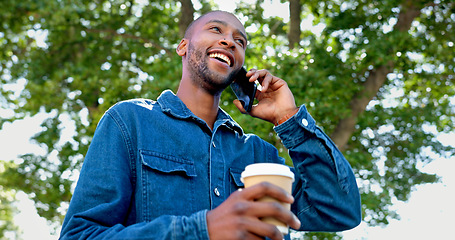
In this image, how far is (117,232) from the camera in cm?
176

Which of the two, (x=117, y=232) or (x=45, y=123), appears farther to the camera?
(x=45, y=123)

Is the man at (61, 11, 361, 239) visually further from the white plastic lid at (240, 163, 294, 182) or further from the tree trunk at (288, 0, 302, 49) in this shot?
the tree trunk at (288, 0, 302, 49)

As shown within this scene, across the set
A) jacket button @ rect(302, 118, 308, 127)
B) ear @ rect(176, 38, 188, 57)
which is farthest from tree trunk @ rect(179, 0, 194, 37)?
jacket button @ rect(302, 118, 308, 127)

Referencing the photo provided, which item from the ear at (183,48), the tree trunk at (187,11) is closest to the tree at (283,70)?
the tree trunk at (187,11)

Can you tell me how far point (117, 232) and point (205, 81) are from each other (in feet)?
3.63

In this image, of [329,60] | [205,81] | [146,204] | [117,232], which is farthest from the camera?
[329,60]

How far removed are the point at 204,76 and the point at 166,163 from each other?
65 cm

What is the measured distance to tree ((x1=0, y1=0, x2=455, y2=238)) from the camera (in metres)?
9.96

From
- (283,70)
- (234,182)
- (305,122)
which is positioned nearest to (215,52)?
(305,122)

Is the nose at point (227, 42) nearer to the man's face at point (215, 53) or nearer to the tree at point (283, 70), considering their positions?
the man's face at point (215, 53)

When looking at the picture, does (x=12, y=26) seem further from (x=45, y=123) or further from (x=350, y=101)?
(x=350, y=101)

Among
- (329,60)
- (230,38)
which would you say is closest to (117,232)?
(230,38)

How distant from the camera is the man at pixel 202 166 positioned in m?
1.65

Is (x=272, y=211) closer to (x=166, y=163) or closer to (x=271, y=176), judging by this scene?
(x=271, y=176)
